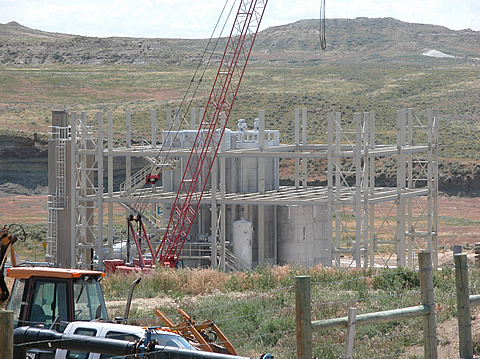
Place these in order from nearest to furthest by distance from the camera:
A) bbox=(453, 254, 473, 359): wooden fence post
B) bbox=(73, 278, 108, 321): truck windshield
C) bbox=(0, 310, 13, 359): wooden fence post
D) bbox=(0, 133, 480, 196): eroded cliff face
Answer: bbox=(0, 310, 13, 359): wooden fence post → bbox=(453, 254, 473, 359): wooden fence post → bbox=(73, 278, 108, 321): truck windshield → bbox=(0, 133, 480, 196): eroded cliff face

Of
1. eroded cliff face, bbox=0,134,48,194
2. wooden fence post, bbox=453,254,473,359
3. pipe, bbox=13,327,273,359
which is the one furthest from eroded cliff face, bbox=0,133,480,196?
pipe, bbox=13,327,273,359

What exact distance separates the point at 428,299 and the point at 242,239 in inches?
852

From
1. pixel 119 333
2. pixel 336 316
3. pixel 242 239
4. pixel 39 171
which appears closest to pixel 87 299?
pixel 119 333

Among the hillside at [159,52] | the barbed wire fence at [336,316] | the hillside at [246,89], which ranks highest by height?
the hillside at [159,52]

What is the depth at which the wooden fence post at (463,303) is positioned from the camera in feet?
31.0

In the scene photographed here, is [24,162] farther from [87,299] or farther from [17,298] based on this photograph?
[87,299]

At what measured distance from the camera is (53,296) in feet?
34.3

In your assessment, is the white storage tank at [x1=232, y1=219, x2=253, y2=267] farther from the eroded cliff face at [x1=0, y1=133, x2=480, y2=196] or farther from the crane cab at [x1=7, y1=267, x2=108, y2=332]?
the eroded cliff face at [x1=0, y1=133, x2=480, y2=196]

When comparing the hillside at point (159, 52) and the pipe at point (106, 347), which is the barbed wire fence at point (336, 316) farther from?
the hillside at point (159, 52)

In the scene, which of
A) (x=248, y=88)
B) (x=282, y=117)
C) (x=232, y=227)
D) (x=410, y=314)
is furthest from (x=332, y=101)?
(x=410, y=314)

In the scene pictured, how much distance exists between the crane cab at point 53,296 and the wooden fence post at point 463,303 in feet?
14.2

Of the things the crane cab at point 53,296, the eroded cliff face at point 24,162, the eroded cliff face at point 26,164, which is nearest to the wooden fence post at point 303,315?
the crane cab at point 53,296

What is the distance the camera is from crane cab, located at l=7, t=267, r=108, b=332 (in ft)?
33.8

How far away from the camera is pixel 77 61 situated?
153500 millimetres
